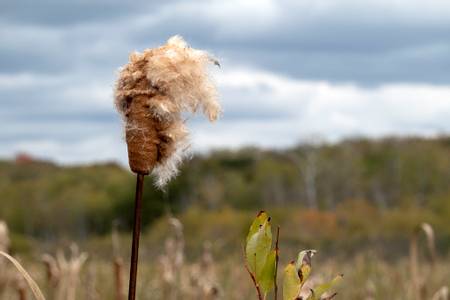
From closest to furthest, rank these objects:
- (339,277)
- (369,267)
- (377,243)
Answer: (339,277) → (369,267) → (377,243)

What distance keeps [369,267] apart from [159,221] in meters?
27.6

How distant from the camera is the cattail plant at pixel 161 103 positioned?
100cm

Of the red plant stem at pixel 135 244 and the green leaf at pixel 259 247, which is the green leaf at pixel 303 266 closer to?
the green leaf at pixel 259 247

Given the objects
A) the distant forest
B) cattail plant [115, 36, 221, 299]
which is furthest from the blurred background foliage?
cattail plant [115, 36, 221, 299]

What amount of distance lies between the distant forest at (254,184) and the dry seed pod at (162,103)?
43785 mm

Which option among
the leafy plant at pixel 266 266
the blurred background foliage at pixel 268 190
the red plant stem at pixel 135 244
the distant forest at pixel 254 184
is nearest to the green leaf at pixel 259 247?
the leafy plant at pixel 266 266

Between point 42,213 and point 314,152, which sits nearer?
point 42,213

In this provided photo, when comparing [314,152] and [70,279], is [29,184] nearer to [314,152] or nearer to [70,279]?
[314,152]

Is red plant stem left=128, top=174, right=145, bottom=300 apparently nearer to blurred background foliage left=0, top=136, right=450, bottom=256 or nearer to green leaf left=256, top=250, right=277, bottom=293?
green leaf left=256, top=250, right=277, bottom=293

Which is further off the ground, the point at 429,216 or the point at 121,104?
the point at 429,216

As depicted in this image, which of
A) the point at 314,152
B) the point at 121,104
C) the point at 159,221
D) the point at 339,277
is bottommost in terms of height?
the point at 339,277

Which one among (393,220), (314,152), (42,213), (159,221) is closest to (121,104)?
(159,221)

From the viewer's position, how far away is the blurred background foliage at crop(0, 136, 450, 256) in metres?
44.7

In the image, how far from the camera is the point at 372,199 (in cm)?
5281
